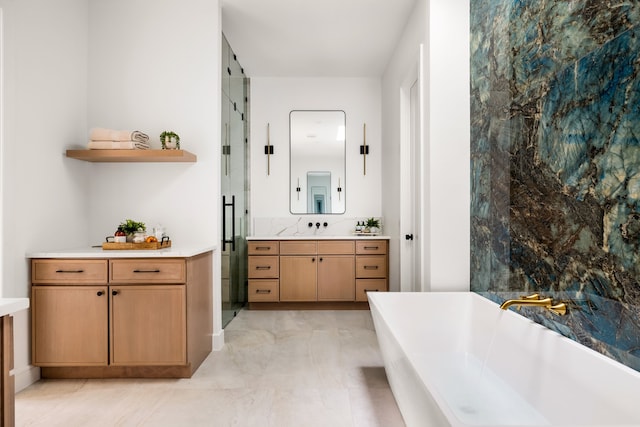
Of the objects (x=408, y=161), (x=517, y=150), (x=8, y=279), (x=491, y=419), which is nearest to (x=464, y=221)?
(x=517, y=150)

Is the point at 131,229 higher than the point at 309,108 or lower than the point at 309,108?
lower

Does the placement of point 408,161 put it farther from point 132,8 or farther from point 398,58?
point 132,8

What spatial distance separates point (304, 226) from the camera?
4.82 m

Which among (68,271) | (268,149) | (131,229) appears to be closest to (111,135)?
(131,229)

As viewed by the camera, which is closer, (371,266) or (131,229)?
(131,229)

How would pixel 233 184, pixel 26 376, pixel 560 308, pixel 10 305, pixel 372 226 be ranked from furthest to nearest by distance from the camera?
1. pixel 372 226
2. pixel 233 184
3. pixel 26 376
4. pixel 560 308
5. pixel 10 305

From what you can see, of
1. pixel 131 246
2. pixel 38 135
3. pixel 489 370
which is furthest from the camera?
pixel 131 246

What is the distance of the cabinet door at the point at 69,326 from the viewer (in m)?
2.39

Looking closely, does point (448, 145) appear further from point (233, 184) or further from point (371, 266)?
point (233, 184)

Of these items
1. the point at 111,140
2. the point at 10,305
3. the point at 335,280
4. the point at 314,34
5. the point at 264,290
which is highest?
the point at 314,34

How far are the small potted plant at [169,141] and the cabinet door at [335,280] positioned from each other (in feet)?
6.76

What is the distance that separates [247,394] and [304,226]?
273cm

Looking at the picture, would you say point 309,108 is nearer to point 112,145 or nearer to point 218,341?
point 112,145

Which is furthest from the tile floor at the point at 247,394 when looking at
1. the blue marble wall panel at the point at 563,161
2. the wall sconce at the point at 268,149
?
the wall sconce at the point at 268,149
